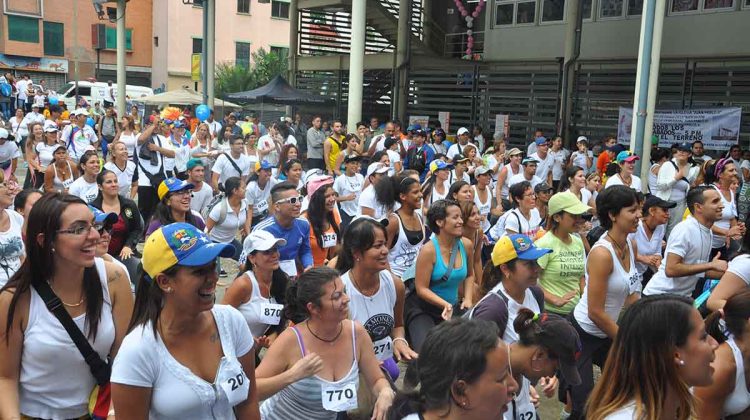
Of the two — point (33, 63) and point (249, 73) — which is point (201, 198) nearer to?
point (249, 73)

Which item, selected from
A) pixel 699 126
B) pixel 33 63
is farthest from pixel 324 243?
→ pixel 33 63

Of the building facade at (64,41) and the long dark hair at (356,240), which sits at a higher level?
the building facade at (64,41)

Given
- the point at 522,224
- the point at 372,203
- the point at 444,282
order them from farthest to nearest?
the point at 372,203 → the point at 522,224 → the point at 444,282

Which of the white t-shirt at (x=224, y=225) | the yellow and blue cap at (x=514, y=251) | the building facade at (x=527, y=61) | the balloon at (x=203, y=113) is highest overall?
the building facade at (x=527, y=61)

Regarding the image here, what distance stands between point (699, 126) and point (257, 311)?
14.4m

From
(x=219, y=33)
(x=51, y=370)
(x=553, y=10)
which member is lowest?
(x=51, y=370)

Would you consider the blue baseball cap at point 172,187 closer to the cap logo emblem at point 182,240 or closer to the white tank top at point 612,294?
the white tank top at point 612,294

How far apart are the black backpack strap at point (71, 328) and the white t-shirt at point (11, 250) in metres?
→ 1.77

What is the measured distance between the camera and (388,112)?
26.3 metres

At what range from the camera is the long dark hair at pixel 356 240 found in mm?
4570

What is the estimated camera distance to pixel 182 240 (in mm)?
2744

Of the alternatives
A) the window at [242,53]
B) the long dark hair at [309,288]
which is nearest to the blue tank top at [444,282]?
the long dark hair at [309,288]

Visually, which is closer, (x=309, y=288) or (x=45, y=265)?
(x=45, y=265)

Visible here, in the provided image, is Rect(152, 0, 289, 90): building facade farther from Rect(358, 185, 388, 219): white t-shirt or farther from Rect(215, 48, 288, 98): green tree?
Rect(358, 185, 388, 219): white t-shirt
